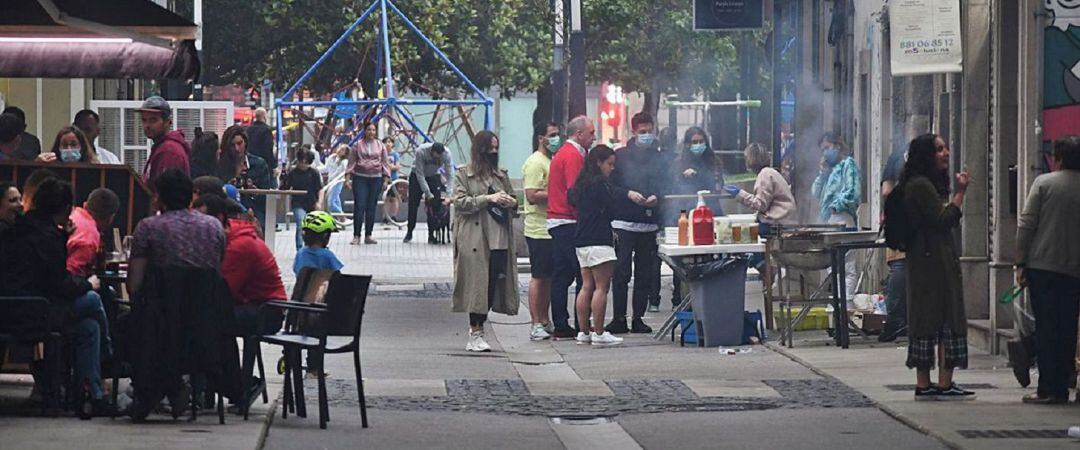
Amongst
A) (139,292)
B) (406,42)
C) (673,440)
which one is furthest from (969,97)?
(406,42)

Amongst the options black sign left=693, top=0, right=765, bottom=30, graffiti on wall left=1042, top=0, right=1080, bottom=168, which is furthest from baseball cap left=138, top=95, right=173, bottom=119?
black sign left=693, top=0, right=765, bottom=30

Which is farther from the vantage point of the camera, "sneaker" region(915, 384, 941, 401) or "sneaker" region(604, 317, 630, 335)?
"sneaker" region(604, 317, 630, 335)

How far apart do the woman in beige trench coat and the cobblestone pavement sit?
8.06 ft

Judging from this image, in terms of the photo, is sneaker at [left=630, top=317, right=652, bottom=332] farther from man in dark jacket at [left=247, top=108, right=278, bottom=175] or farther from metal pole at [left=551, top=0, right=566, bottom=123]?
man in dark jacket at [left=247, top=108, right=278, bottom=175]

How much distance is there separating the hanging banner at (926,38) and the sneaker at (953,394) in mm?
3941

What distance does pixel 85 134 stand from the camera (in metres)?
16.5

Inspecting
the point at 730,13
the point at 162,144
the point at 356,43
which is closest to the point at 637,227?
the point at 162,144

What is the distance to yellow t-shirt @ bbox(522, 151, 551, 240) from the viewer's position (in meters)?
18.2

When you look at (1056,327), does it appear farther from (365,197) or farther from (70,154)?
(365,197)

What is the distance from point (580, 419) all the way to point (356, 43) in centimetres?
3077

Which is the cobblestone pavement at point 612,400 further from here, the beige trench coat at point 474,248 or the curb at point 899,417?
the beige trench coat at point 474,248

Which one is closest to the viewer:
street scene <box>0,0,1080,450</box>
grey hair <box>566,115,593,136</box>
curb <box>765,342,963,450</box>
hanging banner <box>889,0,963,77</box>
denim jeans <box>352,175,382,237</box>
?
curb <box>765,342,963,450</box>

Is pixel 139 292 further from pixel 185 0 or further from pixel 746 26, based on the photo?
pixel 185 0

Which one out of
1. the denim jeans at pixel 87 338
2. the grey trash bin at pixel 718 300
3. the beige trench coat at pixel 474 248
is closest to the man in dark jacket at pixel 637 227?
the grey trash bin at pixel 718 300
